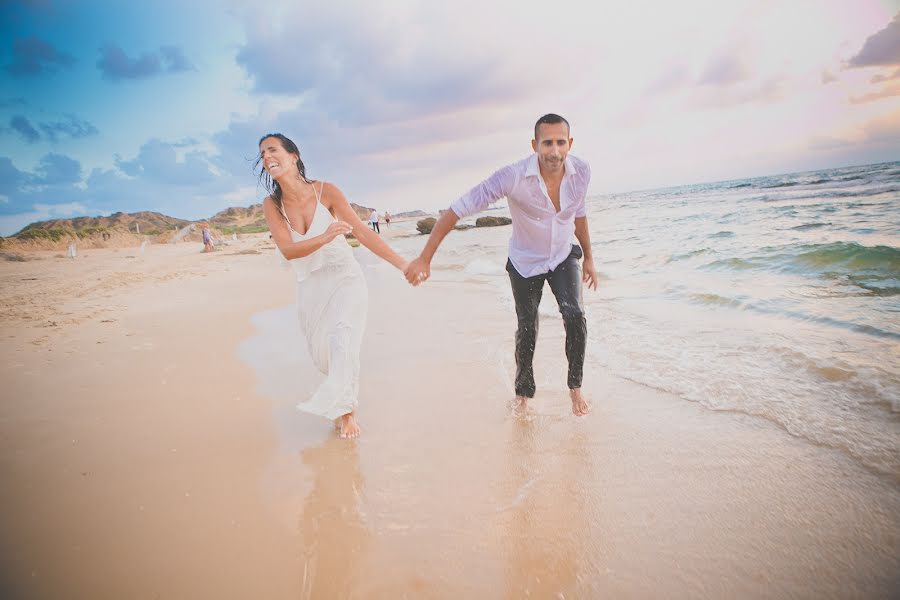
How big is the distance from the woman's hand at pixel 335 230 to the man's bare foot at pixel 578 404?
2.21 m

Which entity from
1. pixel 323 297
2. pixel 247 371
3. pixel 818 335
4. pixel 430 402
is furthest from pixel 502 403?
pixel 818 335

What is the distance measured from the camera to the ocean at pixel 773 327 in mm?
3076

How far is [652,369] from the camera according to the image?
13.2 ft

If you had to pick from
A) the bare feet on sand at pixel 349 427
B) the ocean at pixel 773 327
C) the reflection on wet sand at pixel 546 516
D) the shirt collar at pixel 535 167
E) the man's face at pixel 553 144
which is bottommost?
the ocean at pixel 773 327

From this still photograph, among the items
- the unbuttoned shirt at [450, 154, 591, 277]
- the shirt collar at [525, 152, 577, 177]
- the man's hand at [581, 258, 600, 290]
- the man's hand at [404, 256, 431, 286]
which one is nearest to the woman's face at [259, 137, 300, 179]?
the man's hand at [404, 256, 431, 286]

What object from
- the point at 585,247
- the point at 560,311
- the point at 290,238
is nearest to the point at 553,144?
the point at 585,247

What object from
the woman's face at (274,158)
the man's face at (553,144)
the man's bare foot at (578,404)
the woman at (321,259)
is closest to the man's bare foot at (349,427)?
the woman at (321,259)

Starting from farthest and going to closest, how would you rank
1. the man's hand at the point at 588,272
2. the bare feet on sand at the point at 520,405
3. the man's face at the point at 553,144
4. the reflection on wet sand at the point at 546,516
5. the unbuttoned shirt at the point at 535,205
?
the man's hand at the point at 588,272, the bare feet on sand at the point at 520,405, the unbuttoned shirt at the point at 535,205, the man's face at the point at 553,144, the reflection on wet sand at the point at 546,516

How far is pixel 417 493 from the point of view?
2377mm

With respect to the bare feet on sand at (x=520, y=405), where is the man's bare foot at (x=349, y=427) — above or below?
above

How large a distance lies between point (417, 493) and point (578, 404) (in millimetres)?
1536

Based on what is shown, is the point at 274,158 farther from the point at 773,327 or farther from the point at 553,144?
the point at 773,327

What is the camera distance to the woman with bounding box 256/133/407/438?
313cm

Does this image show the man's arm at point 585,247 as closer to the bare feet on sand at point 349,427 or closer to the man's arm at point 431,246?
the man's arm at point 431,246
